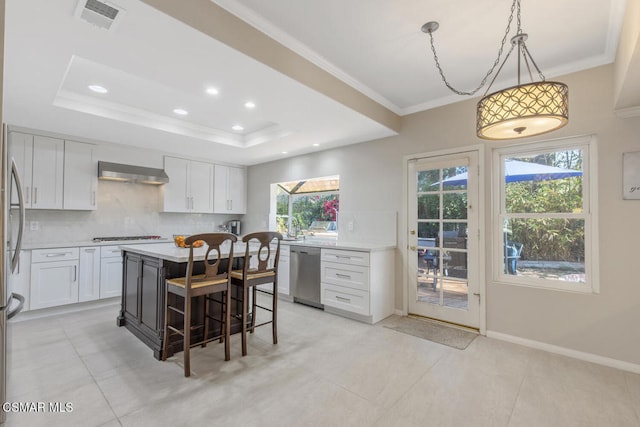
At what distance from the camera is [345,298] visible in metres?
3.77

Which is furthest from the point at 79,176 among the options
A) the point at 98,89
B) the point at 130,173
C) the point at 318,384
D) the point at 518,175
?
the point at 518,175

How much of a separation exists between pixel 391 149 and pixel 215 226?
12.4ft

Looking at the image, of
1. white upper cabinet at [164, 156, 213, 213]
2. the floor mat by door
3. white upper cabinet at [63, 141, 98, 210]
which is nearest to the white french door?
the floor mat by door

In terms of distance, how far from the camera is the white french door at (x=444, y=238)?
3.38 m

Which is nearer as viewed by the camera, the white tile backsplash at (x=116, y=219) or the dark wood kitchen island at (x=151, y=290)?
the dark wood kitchen island at (x=151, y=290)

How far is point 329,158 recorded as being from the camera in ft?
15.7

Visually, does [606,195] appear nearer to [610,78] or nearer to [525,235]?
[525,235]

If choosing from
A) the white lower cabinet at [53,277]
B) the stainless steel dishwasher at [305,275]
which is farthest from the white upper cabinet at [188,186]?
the stainless steel dishwasher at [305,275]

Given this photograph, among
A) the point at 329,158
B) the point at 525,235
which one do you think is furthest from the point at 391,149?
the point at 525,235

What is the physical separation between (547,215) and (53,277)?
562cm

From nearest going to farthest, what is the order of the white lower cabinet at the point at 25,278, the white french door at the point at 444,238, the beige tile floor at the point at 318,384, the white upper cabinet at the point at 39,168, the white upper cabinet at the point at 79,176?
the beige tile floor at the point at 318,384 → the white french door at the point at 444,238 → the white lower cabinet at the point at 25,278 → the white upper cabinet at the point at 39,168 → the white upper cabinet at the point at 79,176

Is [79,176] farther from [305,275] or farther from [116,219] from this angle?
[305,275]

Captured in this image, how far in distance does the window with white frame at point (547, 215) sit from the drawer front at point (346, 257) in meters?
1.39

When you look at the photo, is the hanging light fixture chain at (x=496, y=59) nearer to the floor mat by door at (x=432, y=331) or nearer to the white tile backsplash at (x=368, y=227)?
the white tile backsplash at (x=368, y=227)
